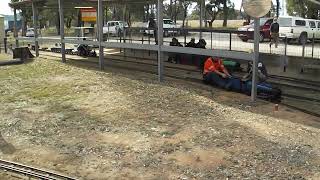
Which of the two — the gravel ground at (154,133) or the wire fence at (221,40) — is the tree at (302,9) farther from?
the gravel ground at (154,133)

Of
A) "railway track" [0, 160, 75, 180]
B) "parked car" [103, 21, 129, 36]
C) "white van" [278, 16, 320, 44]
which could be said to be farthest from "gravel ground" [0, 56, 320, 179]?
"white van" [278, 16, 320, 44]

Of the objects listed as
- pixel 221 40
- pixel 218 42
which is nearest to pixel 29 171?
pixel 221 40

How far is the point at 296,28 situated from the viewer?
27.4 metres

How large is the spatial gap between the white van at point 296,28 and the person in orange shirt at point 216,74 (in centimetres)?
1435

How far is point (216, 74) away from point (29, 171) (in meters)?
7.85

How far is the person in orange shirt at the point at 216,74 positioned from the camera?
13.5 m

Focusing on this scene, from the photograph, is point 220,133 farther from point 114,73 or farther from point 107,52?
point 107,52

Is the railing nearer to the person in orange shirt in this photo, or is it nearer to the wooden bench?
the wooden bench

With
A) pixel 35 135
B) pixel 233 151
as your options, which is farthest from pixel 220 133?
pixel 35 135

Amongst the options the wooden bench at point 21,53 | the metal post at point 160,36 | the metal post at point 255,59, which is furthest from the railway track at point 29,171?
the wooden bench at point 21,53

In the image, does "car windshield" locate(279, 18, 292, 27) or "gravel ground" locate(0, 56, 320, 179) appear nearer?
"gravel ground" locate(0, 56, 320, 179)

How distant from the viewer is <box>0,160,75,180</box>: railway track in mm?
6844

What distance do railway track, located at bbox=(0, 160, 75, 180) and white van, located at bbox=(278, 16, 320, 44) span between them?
73.0ft

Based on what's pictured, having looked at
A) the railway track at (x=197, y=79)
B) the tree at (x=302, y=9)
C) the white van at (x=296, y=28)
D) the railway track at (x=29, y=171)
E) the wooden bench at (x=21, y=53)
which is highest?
the tree at (x=302, y=9)
